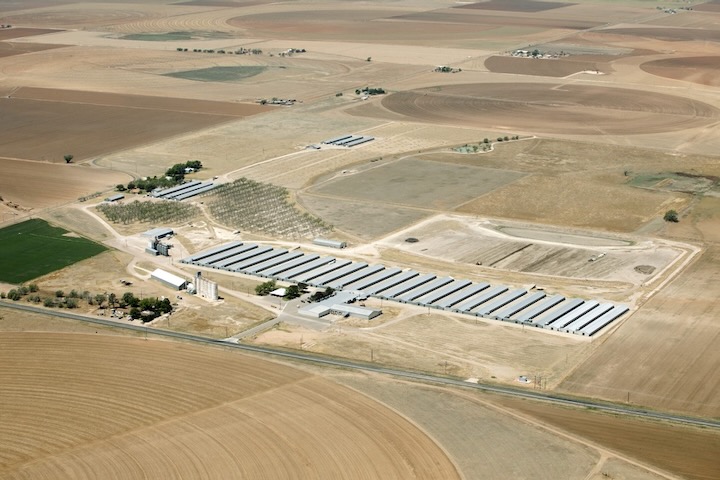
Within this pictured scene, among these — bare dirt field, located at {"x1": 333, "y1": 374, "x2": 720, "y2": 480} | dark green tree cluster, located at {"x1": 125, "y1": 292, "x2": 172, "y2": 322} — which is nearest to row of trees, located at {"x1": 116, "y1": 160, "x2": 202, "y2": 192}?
dark green tree cluster, located at {"x1": 125, "y1": 292, "x2": 172, "y2": 322}

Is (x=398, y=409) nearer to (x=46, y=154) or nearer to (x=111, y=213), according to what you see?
(x=111, y=213)

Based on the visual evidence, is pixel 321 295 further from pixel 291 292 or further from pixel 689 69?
pixel 689 69

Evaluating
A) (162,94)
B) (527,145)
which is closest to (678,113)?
(527,145)

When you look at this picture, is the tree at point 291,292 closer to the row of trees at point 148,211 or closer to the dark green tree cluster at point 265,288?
the dark green tree cluster at point 265,288

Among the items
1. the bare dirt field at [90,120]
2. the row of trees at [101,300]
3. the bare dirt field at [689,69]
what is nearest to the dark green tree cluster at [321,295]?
the row of trees at [101,300]

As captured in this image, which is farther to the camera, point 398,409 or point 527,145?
point 527,145

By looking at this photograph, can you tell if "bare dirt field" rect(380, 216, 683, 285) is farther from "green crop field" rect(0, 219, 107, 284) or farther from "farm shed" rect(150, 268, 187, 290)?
"green crop field" rect(0, 219, 107, 284)
